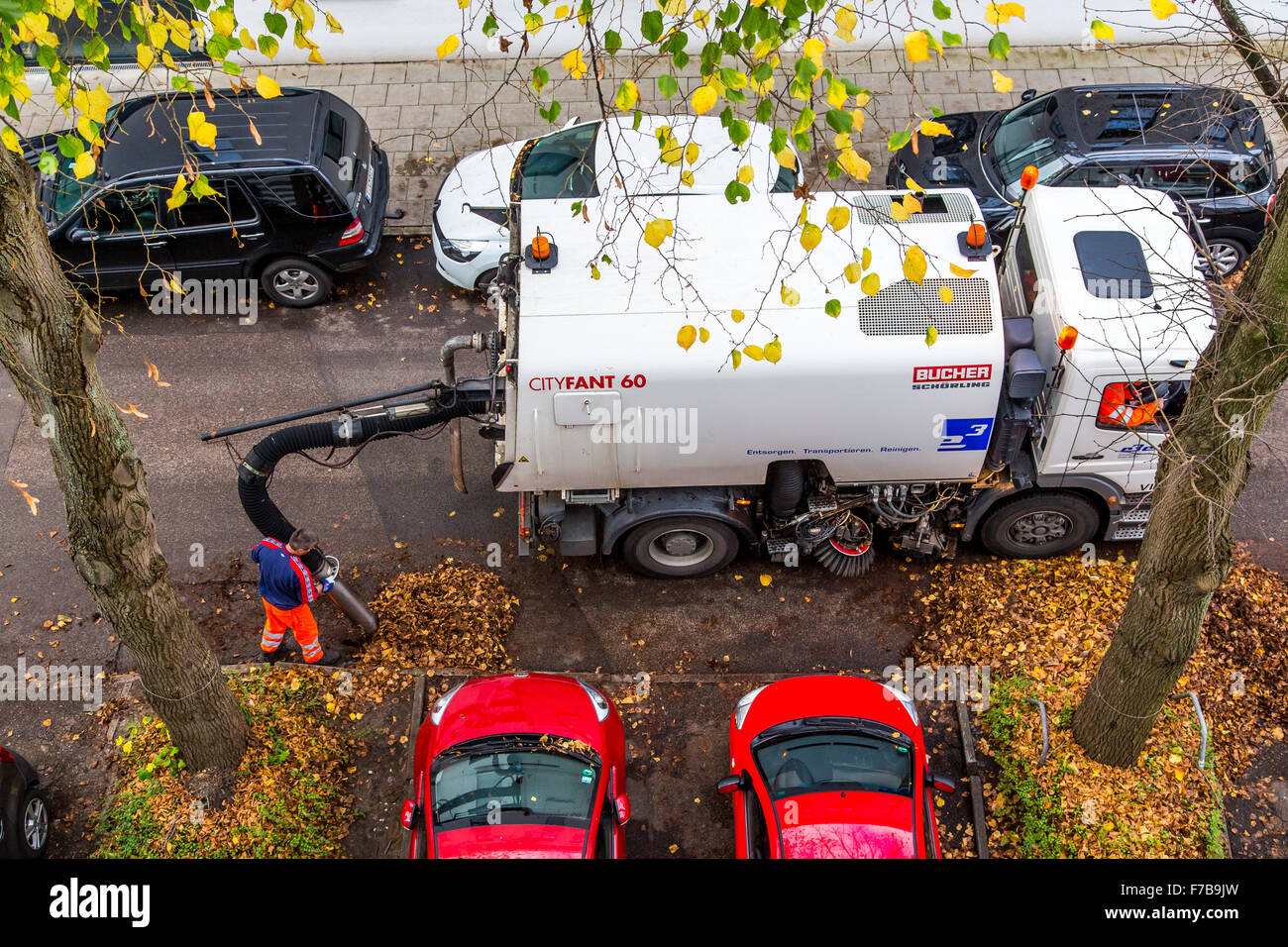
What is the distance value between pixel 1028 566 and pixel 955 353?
8.44 ft

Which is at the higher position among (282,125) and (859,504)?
(282,125)

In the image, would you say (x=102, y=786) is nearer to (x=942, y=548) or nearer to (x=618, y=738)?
(x=618, y=738)

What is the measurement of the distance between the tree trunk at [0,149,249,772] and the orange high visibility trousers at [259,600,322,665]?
39.6 inches

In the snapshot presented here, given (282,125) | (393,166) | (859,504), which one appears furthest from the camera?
(393,166)

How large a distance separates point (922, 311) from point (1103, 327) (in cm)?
129

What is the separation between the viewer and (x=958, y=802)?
750 cm

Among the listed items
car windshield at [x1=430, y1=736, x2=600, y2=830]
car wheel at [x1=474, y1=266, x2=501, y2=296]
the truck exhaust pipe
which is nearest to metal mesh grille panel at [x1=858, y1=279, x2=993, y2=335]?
the truck exhaust pipe

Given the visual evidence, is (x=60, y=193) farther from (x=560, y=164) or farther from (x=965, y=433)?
(x=965, y=433)

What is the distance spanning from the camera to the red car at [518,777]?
6513mm

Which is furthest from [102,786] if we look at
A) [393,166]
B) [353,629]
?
[393,166]

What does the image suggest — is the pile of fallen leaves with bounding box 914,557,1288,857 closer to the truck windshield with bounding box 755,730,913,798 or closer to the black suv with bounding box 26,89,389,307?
the truck windshield with bounding box 755,730,913,798

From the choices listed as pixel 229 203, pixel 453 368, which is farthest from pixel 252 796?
pixel 229 203

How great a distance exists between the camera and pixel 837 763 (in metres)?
6.88

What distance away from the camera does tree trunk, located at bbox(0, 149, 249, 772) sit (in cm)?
504
